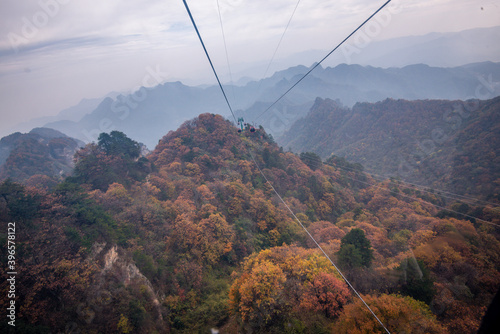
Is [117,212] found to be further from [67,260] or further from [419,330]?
[419,330]

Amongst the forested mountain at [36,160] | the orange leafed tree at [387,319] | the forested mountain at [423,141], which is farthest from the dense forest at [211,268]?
the forested mountain at [423,141]

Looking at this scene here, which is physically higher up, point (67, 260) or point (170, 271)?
point (67, 260)

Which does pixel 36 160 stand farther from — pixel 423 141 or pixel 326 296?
pixel 423 141

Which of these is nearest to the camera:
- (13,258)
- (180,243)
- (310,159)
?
(13,258)

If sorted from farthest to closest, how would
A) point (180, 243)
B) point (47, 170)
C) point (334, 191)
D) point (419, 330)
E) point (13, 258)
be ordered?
1. point (47, 170)
2. point (334, 191)
3. point (180, 243)
4. point (13, 258)
5. point (419, 330)

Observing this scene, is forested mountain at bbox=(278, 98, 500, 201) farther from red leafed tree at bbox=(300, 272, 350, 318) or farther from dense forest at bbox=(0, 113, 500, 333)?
red leafed tree at bbox=(300, 272, 350, 318)

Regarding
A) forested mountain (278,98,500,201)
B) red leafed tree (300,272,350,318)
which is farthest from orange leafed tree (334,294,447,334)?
forested mountain (278,98,500,201)

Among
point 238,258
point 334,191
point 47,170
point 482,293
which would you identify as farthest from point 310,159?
point 47,170

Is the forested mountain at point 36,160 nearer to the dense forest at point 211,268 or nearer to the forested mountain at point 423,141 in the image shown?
the dense forest at point 211,268

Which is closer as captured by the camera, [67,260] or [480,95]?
[67,260]
